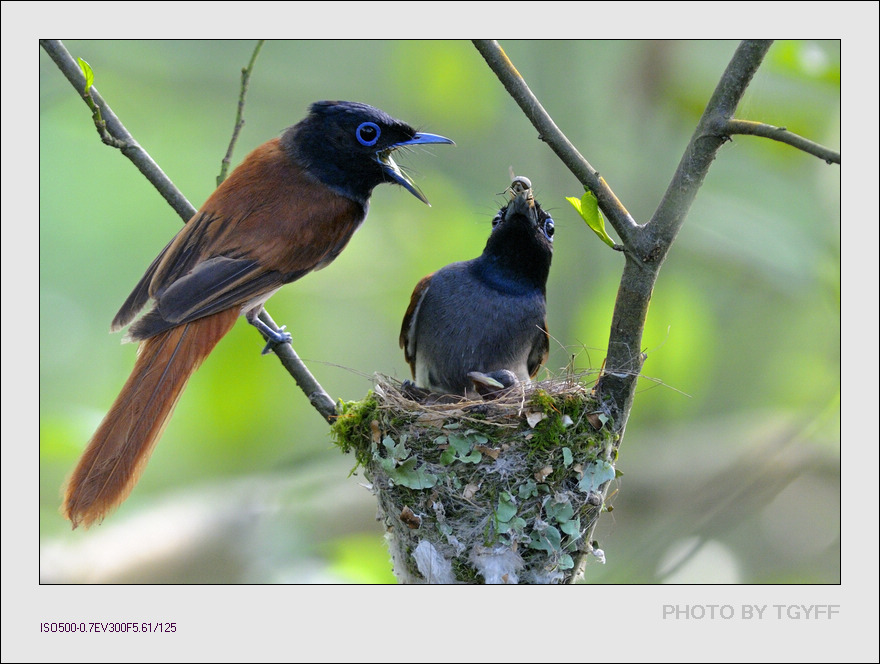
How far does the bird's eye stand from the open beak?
0.19 ft

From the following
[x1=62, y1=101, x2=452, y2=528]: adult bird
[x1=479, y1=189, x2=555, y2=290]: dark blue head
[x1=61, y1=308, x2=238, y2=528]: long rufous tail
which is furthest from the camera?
[x1=479, y1=189, x2=555, y2=290]: dark blue head

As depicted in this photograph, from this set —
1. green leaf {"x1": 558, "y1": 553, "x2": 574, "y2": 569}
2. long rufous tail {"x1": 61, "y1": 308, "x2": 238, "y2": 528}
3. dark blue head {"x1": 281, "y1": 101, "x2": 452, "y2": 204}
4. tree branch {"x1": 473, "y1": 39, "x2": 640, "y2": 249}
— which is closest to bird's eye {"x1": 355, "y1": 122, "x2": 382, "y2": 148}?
dark blue head {"x1": 281, "y1": 101, "x2": 452, "y2": 204}

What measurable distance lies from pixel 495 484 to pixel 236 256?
1.37 m

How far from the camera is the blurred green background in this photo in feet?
15.4

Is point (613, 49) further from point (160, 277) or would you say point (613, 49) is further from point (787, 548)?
point (160, 277)

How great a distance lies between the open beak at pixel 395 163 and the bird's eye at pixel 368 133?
59mm

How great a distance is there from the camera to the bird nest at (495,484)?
325 centimetres

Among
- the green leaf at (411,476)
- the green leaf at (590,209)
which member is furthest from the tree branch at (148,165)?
the green leaf at (590,209)

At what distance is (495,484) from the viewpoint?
3.34 m

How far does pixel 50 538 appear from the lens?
13.0ft

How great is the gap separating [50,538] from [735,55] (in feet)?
11.5

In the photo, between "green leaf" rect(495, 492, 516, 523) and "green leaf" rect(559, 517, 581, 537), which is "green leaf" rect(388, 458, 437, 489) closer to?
"green leaf" rect(495, 492, 516, 523)

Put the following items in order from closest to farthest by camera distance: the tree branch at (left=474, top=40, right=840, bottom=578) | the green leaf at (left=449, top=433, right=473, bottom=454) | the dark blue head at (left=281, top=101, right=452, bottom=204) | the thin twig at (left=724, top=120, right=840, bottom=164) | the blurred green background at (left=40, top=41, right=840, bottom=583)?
1. the thin twig at (left=724, top=120, right=840, bottom=164)
2. the tree branch at (left=474, top=40, right=840, bottom=578)
3. the green leaf at (left=449, top=433, right=473, bottom=454)
4. the dark blue head at (left=281, top=101, right=452, bottom=204)
5. the blurred green background at (left=40, top=41, right=840, bottom=583)

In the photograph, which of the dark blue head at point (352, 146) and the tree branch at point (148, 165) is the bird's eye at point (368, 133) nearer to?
the dark blue head at point (352, 146)
